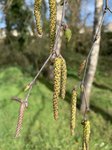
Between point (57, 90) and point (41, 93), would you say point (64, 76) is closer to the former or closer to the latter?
point (57, 90)

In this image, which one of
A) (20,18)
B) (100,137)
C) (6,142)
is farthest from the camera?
(20,18)

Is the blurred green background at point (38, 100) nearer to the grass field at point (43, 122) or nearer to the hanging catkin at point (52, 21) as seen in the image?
the grass field at point (43, 122)

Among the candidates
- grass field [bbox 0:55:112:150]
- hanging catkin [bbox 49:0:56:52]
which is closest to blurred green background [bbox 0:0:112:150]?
grass field [bbox 0:55:112:150]

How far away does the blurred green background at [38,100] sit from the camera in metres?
8.81

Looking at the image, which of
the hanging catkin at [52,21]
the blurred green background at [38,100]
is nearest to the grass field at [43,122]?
the blurred green background at [38,100]

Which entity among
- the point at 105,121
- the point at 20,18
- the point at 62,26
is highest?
the point at 62,26

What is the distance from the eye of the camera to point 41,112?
9969mm

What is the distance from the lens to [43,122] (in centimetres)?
955

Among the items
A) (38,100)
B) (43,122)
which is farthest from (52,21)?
(38,100)

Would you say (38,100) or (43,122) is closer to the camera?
(43,122)

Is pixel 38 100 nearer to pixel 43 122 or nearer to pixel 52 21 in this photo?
pixel 43 122

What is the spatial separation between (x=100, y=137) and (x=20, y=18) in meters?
8.94

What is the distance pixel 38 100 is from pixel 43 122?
1134 millimetres

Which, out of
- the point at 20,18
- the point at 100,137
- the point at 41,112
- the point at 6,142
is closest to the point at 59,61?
the point at 6,142
